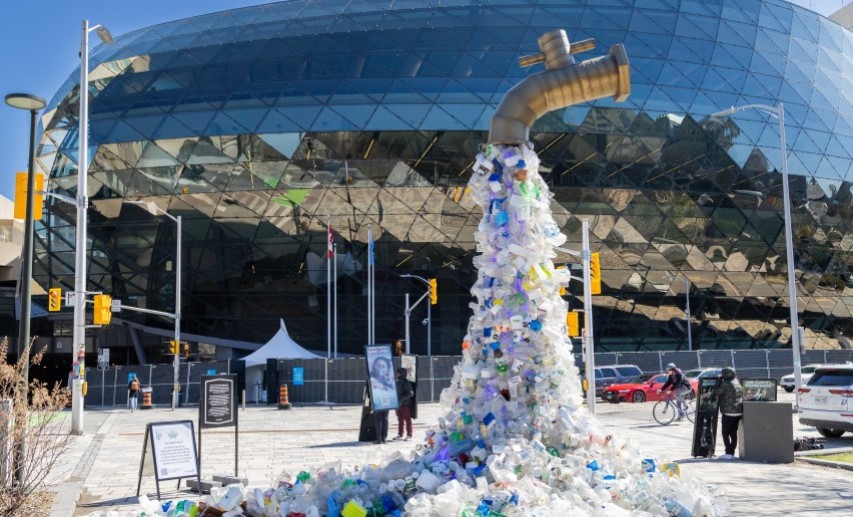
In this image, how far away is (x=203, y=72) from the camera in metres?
44.9

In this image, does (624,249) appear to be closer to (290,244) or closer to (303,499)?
(290,244)

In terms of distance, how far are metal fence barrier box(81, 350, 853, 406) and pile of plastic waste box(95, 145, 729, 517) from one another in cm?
2205

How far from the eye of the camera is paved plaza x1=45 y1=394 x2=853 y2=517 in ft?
33.8

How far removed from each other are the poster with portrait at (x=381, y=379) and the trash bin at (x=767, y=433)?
22.0 ft

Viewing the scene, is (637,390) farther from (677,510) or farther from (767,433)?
(677,510)

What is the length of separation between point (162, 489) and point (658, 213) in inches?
1395

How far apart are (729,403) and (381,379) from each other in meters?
6.70

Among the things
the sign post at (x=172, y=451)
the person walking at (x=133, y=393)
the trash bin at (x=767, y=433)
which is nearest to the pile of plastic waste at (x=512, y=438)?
the sign post at (x=172, y=451)

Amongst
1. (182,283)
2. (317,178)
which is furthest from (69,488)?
(182,283)

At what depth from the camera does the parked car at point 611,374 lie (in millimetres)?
32469

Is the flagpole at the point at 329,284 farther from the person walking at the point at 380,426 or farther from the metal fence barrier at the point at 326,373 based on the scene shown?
the person walking at the point at 380,426

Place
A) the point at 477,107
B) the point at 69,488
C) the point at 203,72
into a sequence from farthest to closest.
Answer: the point at 203,72
the point at 477,107
the point at 69,488

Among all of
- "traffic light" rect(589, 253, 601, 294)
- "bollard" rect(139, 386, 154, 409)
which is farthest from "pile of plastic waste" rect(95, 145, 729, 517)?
"bollard" rect(139, 386, 154, 409)

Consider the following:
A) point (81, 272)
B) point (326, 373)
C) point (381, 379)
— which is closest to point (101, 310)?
point (81, 272)
